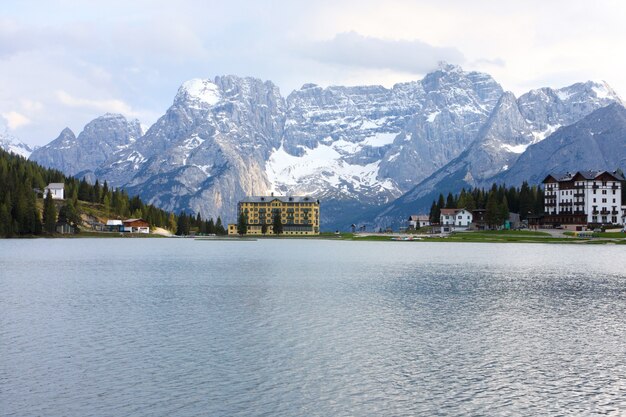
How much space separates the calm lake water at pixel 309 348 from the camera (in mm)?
33438

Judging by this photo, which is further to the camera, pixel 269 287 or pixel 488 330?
pixel 269 287

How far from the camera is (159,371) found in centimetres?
3891

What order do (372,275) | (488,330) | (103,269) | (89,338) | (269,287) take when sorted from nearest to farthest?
1. (89,338)
2. (488,330)
3. (269,287)
4. (372,275)
5. (103,269)

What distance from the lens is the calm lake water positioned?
33438mm

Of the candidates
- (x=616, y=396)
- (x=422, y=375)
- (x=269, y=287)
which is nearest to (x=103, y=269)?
(x=269, y=287)

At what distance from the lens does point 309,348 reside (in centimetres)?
4538

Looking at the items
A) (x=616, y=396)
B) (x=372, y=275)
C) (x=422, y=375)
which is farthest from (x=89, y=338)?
(x=372, y=275)

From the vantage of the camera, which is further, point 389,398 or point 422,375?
point 422,375

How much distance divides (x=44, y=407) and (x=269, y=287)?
51813 mm

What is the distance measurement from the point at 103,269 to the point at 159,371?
75.7 meters

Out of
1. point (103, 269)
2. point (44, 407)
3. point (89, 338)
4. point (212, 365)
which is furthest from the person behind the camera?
point (103, 269)

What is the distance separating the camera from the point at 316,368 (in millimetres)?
39969

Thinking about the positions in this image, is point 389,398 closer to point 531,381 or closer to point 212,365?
point 531,381

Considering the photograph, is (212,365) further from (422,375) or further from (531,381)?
(531,381)
